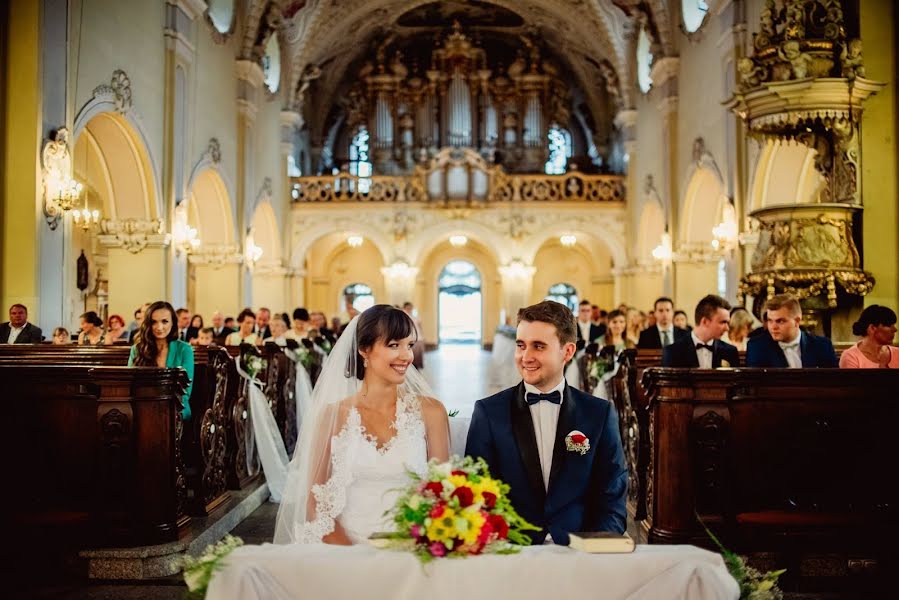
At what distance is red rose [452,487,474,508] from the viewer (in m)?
2.42

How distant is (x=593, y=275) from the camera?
3031 centimetres

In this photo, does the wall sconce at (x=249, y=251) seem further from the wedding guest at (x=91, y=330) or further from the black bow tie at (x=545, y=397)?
the black bow tie at (x=545, y=397)

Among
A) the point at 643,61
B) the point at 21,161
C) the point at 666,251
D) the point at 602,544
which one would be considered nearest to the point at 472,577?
the point at 602,544

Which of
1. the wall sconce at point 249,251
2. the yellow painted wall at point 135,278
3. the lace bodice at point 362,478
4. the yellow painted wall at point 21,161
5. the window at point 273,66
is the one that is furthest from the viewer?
the window at point 273,66

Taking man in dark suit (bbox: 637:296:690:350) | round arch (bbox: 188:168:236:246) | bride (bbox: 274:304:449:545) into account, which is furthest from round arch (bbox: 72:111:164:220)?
bride (bbox: 274:304:449:545)

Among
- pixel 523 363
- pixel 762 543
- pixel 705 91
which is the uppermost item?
pixel 705 91

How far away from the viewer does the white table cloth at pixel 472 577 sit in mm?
2467

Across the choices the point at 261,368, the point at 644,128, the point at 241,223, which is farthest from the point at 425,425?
the point at 644,128

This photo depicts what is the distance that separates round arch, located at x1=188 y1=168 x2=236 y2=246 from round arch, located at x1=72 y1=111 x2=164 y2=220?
135 inches

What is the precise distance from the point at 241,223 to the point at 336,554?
57.0 ft

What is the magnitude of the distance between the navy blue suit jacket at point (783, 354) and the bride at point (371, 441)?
318 centimetres

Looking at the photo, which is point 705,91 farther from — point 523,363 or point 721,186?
point 523,363

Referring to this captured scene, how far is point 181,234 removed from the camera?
14.9 metres

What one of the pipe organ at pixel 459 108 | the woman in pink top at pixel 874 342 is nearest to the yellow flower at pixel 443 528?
the woman in pink top at pixel 874 342
